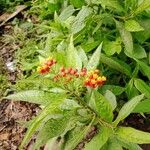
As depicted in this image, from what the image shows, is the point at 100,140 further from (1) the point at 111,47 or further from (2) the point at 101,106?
(1) the point at 111,47

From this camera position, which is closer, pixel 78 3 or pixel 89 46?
pixel 89 46

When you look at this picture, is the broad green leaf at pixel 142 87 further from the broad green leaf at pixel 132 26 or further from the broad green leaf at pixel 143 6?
the broad green leaf at pixel 143 6

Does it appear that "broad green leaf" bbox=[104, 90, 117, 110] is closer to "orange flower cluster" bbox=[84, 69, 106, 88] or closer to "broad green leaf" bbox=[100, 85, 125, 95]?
"broad green leaf" bbox=[100, 85, 125, 95]

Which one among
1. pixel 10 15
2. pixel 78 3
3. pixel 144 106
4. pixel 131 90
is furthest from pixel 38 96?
pixel 10 15

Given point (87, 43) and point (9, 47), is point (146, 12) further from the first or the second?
point (9, 47)

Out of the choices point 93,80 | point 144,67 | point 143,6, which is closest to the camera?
point 93,80

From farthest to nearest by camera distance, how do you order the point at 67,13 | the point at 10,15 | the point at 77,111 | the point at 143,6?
the point at 10,15 → the point at 67,13 → the point at 143,6 → the point at 77,111

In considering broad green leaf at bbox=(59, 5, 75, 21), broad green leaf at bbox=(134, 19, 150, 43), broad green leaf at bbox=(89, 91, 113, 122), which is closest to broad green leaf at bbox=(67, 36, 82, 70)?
broad green leaf at bbox=(89, 91, 113, 122)
